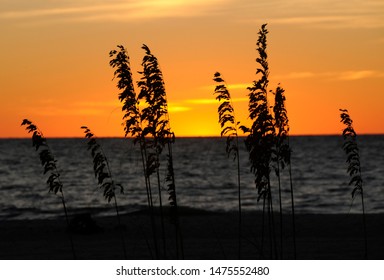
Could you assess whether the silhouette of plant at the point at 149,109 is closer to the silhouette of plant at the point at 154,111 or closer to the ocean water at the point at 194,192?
the silhouette of plant at the point at 154,111

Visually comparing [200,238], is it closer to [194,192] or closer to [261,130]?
[261,130]

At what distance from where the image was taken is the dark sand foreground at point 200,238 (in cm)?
2317

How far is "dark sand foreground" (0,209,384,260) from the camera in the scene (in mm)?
23172

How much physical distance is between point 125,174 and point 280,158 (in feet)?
249

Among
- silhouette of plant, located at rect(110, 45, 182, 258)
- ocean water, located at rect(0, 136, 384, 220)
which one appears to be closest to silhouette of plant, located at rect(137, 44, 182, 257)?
silhouette of plant, located at rect(110, 45, 182, 258)

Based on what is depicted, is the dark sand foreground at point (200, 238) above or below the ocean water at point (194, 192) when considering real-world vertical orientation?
below

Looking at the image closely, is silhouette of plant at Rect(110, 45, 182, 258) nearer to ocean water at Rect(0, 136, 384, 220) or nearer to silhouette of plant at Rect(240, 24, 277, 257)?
silhouette of plant at Rect(240, 24, 277, 257)

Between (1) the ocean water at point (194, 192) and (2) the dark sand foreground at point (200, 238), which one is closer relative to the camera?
(2) the dark sand foreground at point (200, 238)

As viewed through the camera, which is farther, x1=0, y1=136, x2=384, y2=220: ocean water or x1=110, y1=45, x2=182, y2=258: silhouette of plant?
x1=0, y1=136, x2=384, y2=220: ocean water

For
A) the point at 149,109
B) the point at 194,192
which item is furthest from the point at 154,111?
the point at 194,192

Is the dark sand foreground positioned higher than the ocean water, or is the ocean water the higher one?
the ocean water

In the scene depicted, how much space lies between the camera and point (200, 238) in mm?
28203

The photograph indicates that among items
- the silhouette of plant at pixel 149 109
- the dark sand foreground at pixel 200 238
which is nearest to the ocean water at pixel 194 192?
the dark sand foreground at pixel 200 238
